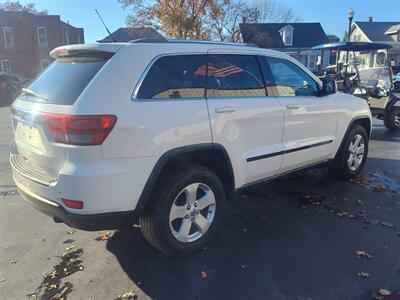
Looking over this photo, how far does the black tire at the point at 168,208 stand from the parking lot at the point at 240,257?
6.5 inches

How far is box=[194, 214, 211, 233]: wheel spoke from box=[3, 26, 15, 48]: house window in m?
36.6

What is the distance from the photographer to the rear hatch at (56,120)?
268 cm

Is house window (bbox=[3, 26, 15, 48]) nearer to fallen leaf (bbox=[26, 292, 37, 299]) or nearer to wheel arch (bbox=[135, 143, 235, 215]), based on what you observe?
wheel arch (bbox=[135, 143, 235, 215])

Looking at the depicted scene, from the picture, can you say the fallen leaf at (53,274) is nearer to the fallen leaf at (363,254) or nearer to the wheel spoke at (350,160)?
the fallen leaf at (363,254)

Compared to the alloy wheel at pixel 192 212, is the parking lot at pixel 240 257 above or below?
below

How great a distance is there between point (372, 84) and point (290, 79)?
7211mm

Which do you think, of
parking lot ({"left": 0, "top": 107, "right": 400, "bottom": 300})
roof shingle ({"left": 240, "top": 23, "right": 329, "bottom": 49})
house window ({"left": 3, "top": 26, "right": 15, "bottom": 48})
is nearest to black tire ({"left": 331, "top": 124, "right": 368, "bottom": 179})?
parking lot ({"left": 0, "top": 107, "right": 400, "bottom": 300})

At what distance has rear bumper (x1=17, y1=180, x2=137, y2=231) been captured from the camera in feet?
9.20

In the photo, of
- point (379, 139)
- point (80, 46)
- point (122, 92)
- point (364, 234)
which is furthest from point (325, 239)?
point (379, 139)

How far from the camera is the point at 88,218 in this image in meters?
2.79

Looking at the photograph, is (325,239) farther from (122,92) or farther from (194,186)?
(122,92)

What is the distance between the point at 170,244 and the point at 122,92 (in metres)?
1.39

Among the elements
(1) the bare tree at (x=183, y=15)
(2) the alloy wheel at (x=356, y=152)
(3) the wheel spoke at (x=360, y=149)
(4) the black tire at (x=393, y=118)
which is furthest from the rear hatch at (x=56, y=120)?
(1) the bare tree at (x=183, y=15)

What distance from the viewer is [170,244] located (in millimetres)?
3256
